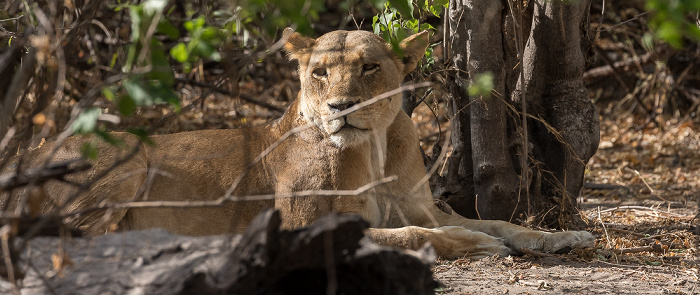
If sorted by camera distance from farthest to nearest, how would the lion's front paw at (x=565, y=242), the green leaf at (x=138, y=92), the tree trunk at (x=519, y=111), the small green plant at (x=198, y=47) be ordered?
the tree trunk at (x=519, y=111) < the lion's front paw at (x=565, y=242) < the small green plant at (x=198, y=47) < the green leaf at (x=138, y=92)

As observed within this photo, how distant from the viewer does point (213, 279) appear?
243cm

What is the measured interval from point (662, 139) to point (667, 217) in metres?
3.59

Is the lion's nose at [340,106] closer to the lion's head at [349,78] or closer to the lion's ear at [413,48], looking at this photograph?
the lion's head at [349,78]

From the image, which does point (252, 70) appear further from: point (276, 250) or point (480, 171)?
point (276, 250)

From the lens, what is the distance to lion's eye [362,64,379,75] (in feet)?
15.2

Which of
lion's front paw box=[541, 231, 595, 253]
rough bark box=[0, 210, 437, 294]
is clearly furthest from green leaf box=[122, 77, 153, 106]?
lion's front paw box=[541, 231, 595, 253]

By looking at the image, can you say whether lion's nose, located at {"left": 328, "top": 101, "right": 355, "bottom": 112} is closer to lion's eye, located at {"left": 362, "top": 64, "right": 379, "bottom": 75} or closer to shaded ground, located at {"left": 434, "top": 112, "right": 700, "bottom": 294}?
lion's eye, located at {"left": 362, "top": 64, "right": 379, "bottom": 75}

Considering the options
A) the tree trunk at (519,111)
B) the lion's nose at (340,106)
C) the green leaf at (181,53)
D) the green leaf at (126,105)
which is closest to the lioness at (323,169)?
the lion's nose at (340,106)

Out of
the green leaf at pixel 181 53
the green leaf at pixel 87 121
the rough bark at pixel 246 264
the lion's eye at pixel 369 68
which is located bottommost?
the rough bark at pixel 246 264

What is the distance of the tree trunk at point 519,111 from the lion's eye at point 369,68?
0.77 metres

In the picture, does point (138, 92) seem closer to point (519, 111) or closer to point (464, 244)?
point (464, 244)

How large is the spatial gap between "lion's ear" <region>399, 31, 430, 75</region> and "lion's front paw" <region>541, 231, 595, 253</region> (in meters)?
1.41

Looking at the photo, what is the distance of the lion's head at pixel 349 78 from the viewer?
4.45 metres

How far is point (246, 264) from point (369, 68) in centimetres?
245
